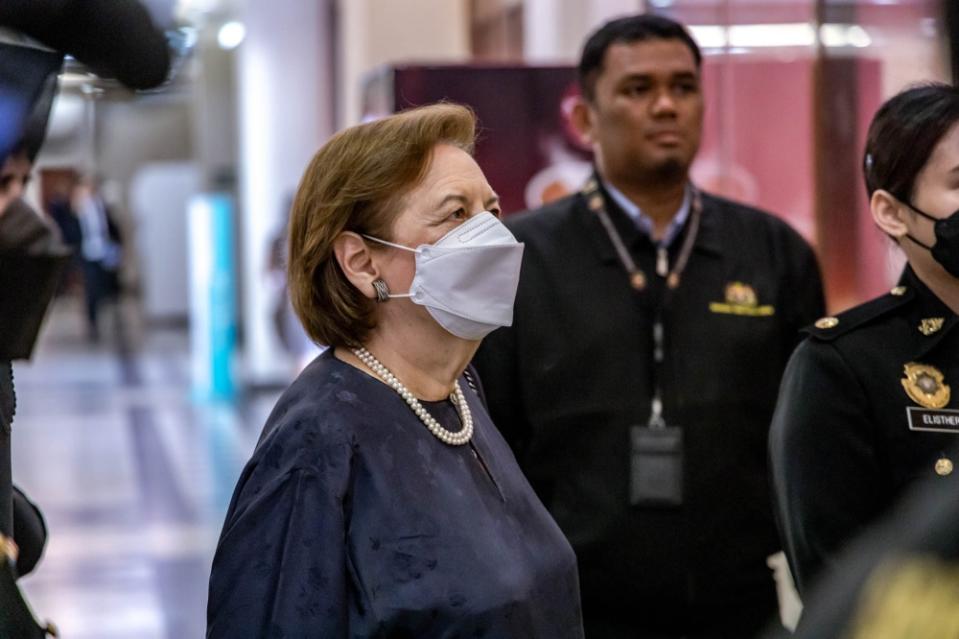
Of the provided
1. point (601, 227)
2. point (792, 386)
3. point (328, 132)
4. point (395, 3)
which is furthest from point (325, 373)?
point (328, 132)

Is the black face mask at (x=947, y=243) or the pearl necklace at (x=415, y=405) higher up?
the black face mask at (x=947, y=243)

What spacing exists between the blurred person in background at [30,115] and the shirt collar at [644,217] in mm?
1525

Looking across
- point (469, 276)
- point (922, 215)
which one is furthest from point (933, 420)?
point (469, 276)

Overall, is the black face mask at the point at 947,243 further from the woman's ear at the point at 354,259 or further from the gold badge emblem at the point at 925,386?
the woman's ear at the point at 354,259

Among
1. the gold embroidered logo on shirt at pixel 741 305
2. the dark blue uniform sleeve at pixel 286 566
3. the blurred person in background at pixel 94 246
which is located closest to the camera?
the dark blue uniform sleeve at pixel 286 566

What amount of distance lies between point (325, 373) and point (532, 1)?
608cm

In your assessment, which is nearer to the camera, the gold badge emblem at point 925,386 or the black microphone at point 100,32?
the black microphone at point 100,32

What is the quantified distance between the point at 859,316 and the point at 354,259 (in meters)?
0.81

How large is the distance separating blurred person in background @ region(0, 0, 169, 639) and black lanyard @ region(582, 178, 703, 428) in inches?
57.5

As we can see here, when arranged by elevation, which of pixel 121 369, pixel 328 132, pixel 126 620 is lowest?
pixel 121 369

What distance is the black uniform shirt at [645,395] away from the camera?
288 cm

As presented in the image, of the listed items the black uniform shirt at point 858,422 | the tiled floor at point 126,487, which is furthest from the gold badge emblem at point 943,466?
the tiled floor at point 126,487

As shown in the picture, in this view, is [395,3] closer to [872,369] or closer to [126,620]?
[126,620]

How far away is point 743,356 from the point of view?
9.85 feet
